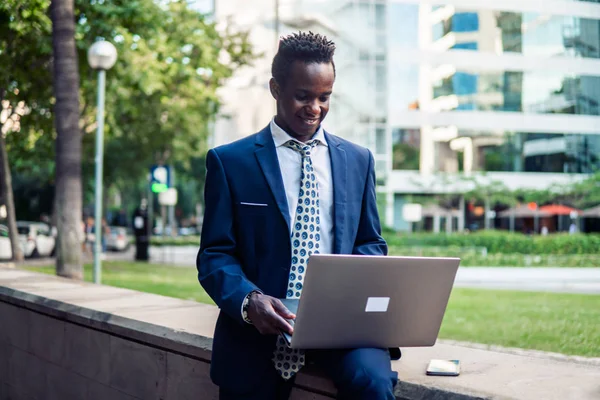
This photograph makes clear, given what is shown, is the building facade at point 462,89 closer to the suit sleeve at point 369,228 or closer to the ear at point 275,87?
the suit sleeve at point 369,228

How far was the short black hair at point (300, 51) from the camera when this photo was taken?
9.09 ft

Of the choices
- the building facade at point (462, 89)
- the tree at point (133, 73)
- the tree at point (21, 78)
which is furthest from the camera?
the building facade at point (462, 89)

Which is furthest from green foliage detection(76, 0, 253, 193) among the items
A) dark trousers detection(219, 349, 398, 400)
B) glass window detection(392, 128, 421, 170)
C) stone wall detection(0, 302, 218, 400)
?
glass window detection(392, 128, 421, 170)

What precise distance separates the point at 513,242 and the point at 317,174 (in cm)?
3075

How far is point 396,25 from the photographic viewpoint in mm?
46500

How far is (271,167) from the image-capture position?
2.85 meters

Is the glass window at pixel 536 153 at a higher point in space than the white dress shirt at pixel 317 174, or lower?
higher

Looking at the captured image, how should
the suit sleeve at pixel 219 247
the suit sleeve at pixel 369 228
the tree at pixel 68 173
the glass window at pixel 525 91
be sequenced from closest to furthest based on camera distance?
the suit sleeve at pixel 219 247 < the suit sleeve at pixel 369 228 < the tree at pixel 68 173 < the glass window at pixel 525 91

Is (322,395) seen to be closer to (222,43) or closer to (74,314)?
(74,314)

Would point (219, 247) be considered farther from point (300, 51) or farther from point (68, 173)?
point (68, 173)

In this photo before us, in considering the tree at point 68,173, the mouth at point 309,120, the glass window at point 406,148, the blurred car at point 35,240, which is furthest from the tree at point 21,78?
the glass window at point 406,148

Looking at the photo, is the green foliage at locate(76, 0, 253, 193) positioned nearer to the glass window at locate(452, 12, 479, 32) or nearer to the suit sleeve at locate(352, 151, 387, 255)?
the suit sleeve at locate(352, 151, 387, 255)

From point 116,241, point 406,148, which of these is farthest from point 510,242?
point 116,241

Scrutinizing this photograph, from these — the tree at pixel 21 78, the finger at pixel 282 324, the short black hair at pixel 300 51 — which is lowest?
the finger at pixel 282 324
